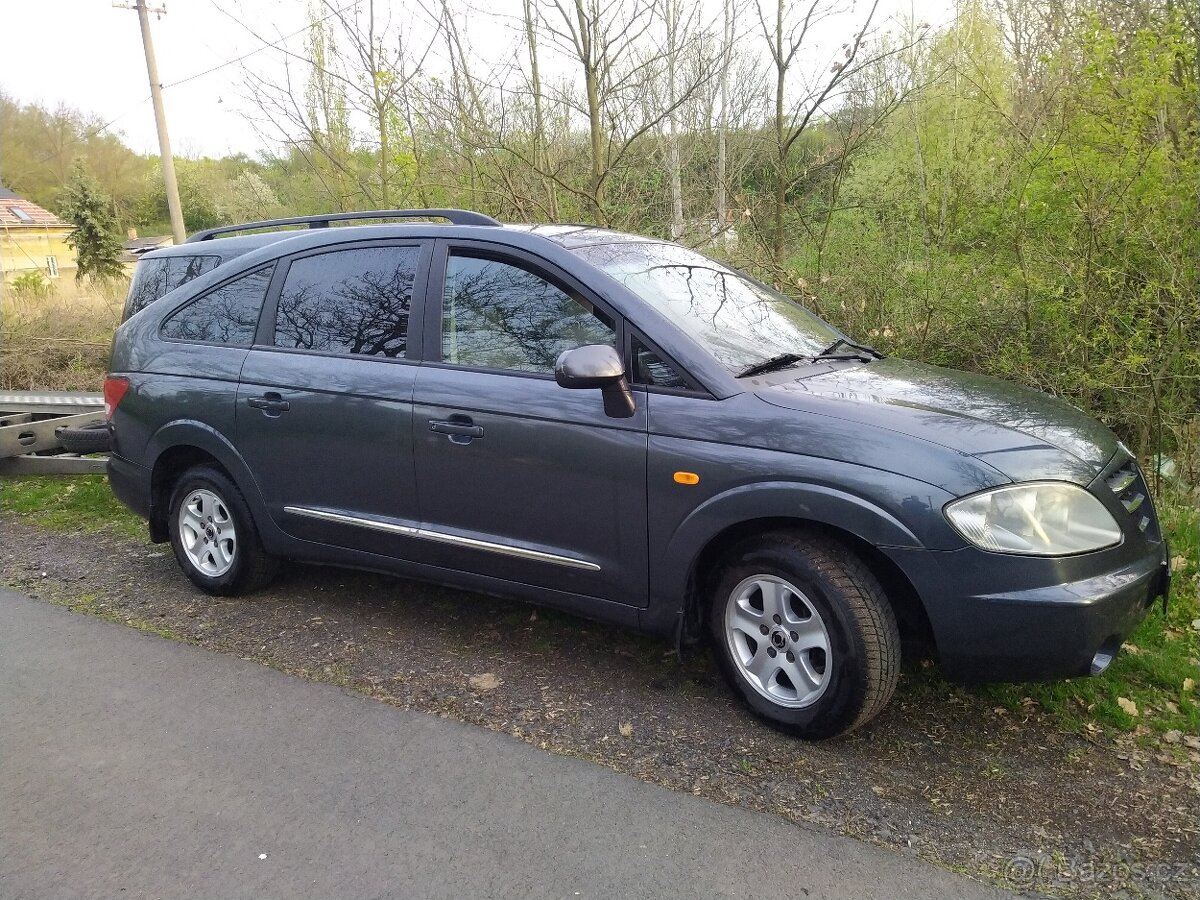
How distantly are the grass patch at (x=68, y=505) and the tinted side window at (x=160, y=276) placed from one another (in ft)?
5.30

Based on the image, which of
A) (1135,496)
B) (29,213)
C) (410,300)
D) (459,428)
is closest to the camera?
(1135,496)

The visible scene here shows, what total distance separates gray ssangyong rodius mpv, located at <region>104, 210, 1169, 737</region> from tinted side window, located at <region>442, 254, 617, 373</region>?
0.01 m

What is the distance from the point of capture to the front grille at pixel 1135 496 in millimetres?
3145

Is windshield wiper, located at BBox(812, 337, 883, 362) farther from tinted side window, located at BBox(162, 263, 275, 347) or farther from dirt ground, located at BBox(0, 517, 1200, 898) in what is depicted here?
tinted side window, located at BBox(162, 263, 275, 347)

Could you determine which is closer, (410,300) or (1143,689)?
(1143,689)

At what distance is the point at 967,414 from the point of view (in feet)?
10.6

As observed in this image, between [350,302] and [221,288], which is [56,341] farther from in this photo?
[350,302]

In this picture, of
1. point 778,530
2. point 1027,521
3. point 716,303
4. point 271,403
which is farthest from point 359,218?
point 1027,521

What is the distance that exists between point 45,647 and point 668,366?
3320mm

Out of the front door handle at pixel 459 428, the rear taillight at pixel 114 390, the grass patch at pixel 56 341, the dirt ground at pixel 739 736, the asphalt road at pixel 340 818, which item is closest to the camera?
the asphalt road at pixel 340 818

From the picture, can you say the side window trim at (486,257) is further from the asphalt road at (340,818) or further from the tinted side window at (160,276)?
the tinted side window at (160,276)

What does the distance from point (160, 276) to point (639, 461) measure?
3668 mm

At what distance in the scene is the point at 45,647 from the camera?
4297 millimetres

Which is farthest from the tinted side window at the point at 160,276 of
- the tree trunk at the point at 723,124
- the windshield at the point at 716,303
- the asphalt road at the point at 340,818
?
the tree trunk at the point at 723,124
